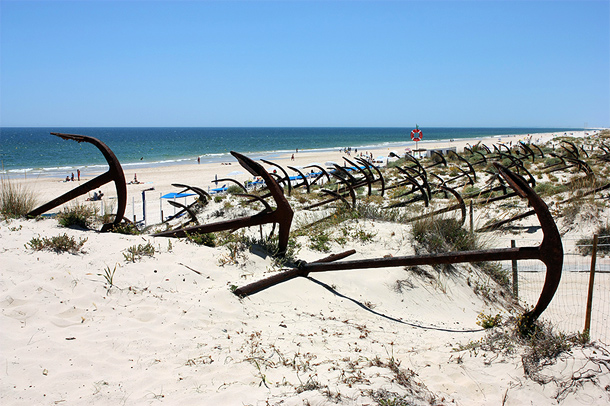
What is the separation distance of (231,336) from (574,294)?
16.7 ft

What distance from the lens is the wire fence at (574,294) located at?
4930 millimetres

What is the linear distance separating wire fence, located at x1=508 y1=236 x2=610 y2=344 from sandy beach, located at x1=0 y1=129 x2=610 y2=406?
0.60m

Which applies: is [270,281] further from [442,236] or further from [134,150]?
[134,150]

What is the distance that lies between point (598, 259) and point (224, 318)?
643 centimetres

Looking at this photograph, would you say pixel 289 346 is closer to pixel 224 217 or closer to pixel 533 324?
pixel 533 324

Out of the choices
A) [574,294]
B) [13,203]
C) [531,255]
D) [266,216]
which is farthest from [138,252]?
[574,294]

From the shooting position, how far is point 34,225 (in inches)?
214

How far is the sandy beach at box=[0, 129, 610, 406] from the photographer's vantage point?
2.73 metres

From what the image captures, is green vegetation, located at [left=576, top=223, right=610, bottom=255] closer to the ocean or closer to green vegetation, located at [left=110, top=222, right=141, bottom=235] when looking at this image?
green vegetation, located at [left=110, top=222, right=141, bottom=235]

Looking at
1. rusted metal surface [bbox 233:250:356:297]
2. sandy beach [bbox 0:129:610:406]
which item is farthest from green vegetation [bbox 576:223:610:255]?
rusted metal surface [bbox 233:250:356:297]

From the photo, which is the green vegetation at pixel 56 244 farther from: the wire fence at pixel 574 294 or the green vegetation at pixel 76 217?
the wire fence at pixel 574 294

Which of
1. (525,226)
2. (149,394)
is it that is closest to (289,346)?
(149,394)

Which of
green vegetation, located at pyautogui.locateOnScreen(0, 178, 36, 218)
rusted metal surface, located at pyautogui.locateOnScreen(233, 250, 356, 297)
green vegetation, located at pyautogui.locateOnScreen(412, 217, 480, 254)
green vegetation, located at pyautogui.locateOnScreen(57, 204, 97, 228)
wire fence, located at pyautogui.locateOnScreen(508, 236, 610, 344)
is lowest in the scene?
wire fence, located at pyautogui.locateOnScreen(508, 236, 610, 344)

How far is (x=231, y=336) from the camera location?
356 cm
